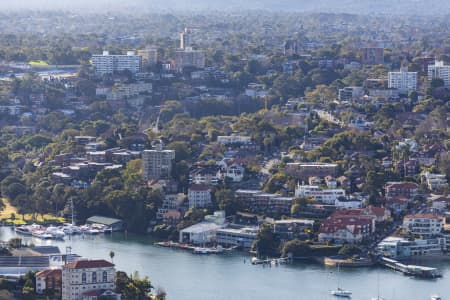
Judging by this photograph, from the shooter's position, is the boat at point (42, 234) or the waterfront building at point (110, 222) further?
the waterfront building at point (110, 222)

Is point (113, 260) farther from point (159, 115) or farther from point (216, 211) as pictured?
point (159, 115)

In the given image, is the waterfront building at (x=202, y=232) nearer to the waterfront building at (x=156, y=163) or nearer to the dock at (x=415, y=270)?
the dock at (x=415, y=270)

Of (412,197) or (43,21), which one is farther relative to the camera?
(43,21)

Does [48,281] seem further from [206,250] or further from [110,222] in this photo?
[110,222]

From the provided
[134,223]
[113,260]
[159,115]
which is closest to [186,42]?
[159,115]

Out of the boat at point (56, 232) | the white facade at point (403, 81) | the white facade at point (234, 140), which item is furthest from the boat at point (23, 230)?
the white facade at point (403, 81)

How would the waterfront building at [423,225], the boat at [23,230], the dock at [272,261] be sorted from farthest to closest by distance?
the boat at [23,230] < the waterfront building at [423,225] < the dock at [272,261]

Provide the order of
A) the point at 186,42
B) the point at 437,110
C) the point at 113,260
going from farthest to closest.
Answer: the point at 186,42, the point at 437,110, the point at 113,260
